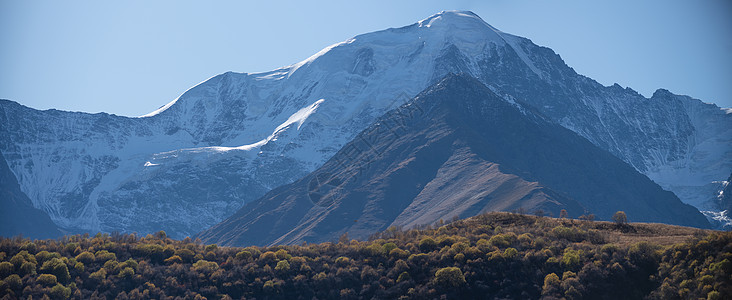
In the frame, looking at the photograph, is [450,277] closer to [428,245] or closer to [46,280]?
[428,245]

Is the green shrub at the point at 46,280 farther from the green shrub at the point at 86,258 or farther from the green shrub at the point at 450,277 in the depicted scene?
the green shrub at the point at 450,277

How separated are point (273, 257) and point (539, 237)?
4518 centimetres

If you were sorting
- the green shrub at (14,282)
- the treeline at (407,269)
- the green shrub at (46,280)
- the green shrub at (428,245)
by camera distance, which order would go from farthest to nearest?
the green shrub at (428,245), the green shrub at (46,280), the green shrub at (14,282), the treeline at (407,269)

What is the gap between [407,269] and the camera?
466ft

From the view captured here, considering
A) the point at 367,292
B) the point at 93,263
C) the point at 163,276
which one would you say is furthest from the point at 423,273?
the point at 93,263

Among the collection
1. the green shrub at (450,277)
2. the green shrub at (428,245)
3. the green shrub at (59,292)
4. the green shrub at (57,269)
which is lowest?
the green shrub at (450,277)

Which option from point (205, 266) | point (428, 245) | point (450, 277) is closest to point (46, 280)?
point (205, 266)

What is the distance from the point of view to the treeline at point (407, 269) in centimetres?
12612

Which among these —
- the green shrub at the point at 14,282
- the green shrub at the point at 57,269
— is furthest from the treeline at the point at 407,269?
the green shrub at the point at 14,282

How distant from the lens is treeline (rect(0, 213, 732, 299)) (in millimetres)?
126125

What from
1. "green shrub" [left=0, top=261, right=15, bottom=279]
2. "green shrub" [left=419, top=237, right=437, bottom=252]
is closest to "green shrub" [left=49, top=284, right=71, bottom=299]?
"green shrub" [left=0, top=261, right=15, bottom=279]

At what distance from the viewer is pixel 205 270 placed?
148 metres

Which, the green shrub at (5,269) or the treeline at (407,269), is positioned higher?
the green shrub at (5,269)

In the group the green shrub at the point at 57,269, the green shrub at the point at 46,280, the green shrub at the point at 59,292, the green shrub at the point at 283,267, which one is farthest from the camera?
the green shrub at the point at 283,267
